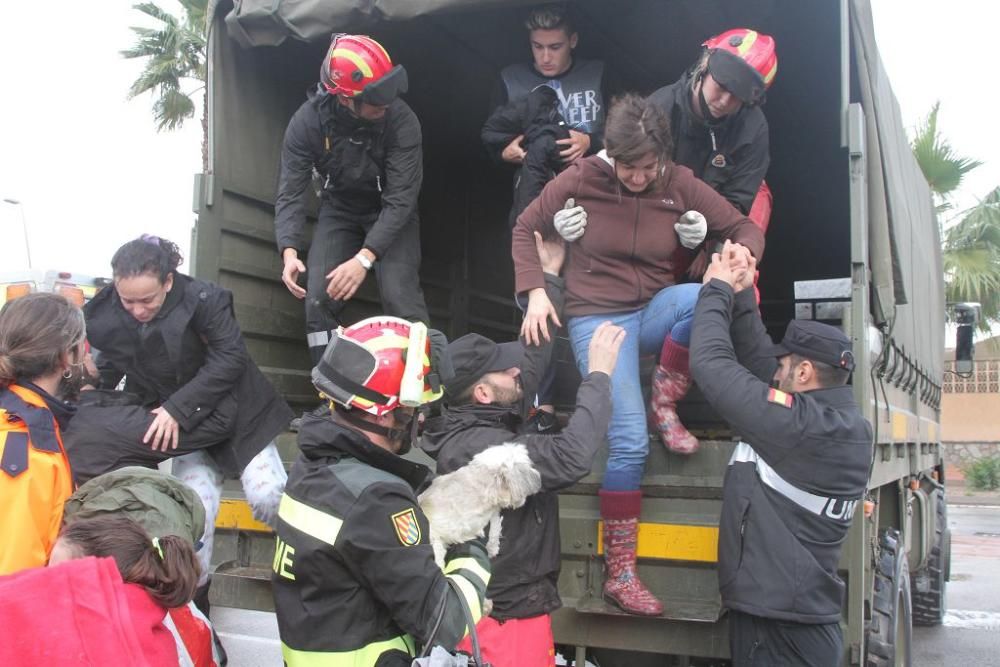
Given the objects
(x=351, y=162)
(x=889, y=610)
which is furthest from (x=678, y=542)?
(x=351, y=162)

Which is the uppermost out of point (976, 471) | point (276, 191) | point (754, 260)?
point (276, 191)

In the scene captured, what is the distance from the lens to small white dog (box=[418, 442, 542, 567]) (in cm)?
240

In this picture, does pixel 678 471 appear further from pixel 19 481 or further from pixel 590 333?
pixel 19 481

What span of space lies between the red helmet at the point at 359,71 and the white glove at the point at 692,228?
1.38m

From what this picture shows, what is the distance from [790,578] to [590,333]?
1.12 m

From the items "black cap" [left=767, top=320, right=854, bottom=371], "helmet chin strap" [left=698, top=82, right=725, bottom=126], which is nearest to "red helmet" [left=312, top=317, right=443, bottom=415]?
"black cap" [left=767, top=320, right=854, bottom=371]

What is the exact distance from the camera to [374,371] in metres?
2.18

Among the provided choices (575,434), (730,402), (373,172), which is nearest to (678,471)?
(730,402)

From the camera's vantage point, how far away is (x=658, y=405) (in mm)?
3404

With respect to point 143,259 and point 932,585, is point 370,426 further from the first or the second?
point 932,585

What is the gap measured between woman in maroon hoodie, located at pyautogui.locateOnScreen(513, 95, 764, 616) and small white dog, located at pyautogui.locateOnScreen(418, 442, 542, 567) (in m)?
0.71

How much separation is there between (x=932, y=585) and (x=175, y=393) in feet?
20.4

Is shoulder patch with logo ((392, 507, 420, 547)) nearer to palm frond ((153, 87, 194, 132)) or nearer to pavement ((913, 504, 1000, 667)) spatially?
pavement ((913, 504, 1000, 667))

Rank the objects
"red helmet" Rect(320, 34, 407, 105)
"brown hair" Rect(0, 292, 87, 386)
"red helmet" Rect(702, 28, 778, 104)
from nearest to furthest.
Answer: "brown hair" Rect(0, 292, 87, 386)
"red helmet" Rect(702, 28, 778, 104)
"red helmet" Rect(320, 34, 407, 105)
